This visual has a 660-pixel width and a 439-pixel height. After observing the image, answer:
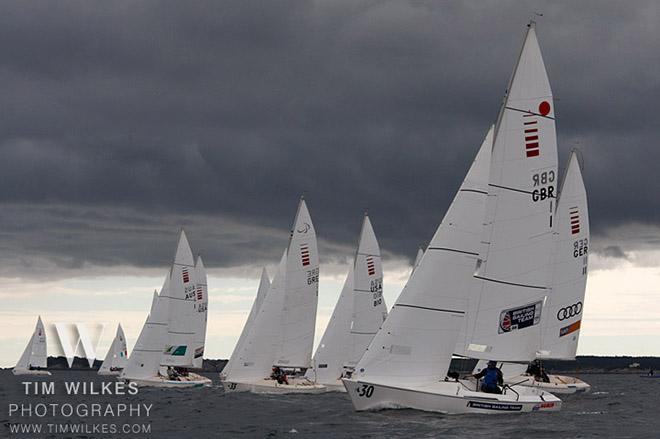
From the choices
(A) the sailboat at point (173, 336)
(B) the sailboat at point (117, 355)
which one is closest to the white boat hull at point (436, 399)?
(A) the sailboat at point (173, 336)

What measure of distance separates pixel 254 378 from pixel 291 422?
22.2 m

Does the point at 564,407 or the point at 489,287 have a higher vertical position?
the point at 489,287

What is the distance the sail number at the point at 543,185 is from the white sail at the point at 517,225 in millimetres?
35

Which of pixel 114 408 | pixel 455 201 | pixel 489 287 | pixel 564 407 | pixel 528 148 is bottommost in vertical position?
pixel 114 408

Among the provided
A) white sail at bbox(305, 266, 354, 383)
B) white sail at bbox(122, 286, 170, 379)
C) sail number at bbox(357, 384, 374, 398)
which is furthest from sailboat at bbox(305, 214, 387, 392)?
sail number at bbox(357, 384, 374, 398)

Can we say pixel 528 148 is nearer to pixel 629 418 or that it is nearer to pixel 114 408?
pixel 629 418

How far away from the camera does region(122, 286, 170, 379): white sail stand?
2793 inches

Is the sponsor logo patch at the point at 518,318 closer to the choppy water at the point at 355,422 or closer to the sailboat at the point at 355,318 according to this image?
the choppy water at the point at 355,422

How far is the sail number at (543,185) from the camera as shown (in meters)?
36.7

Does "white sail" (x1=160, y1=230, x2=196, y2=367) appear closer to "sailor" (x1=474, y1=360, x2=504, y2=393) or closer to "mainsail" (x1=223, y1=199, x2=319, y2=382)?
"mainsail" (x1=223, y1=199, x2=319, y2=382)

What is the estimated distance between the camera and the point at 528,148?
120ft

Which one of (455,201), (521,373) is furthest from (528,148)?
(521,373)

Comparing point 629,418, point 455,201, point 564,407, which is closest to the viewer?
point 455,201

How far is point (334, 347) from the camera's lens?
61719 mm
